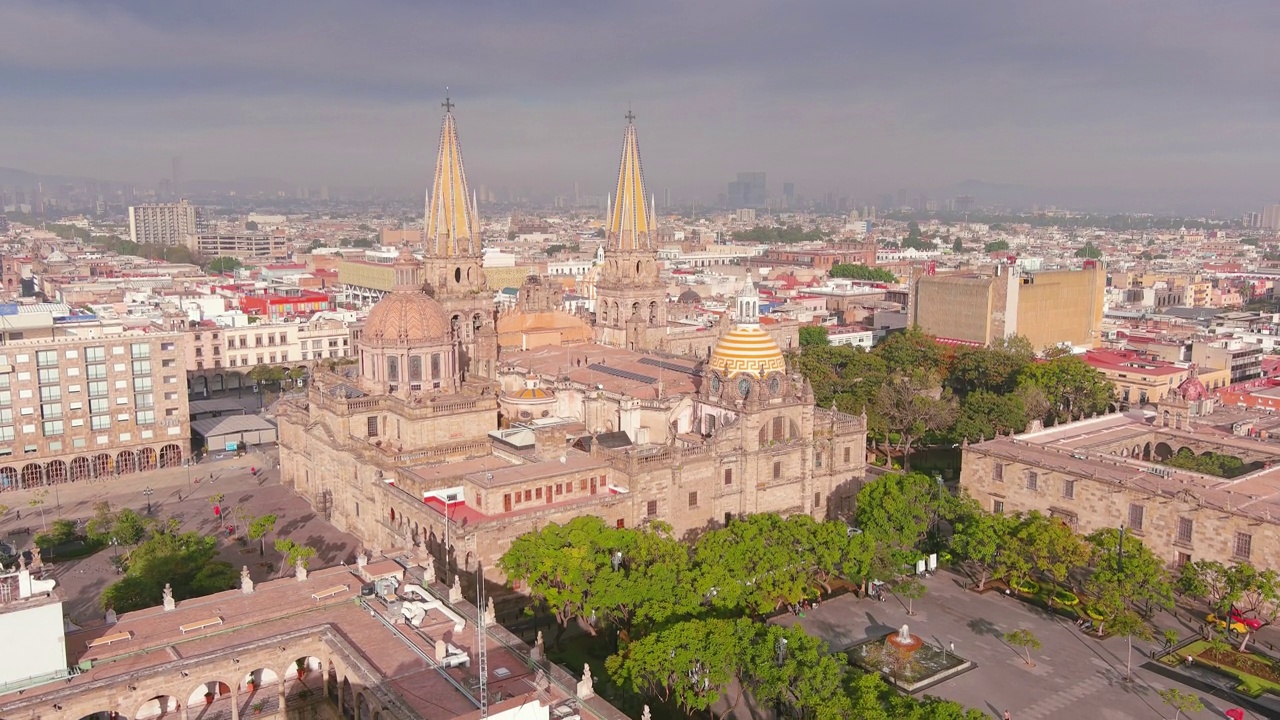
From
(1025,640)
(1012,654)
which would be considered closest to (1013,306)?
(1012,654)

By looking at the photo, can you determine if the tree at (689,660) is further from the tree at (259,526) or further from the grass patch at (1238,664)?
the tree at (259,526)

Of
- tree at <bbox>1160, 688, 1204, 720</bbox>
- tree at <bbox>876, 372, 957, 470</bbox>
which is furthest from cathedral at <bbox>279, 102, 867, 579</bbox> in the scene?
tree at <bbox>1160, 688, 1204, 720</bbox>

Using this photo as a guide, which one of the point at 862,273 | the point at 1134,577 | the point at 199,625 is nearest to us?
the point at 199,625

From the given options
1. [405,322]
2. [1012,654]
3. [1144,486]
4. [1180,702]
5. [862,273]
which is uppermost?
[405,322]

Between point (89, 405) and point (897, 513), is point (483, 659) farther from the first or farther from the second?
point (89, 405)

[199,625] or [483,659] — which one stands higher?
[483,659]

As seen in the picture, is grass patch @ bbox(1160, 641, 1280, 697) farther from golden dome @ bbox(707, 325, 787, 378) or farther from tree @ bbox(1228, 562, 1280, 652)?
golden dome @ bbox(707, 325, 787, 378)

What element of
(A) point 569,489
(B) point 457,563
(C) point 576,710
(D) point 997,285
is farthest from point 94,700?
(D) point 997,285
